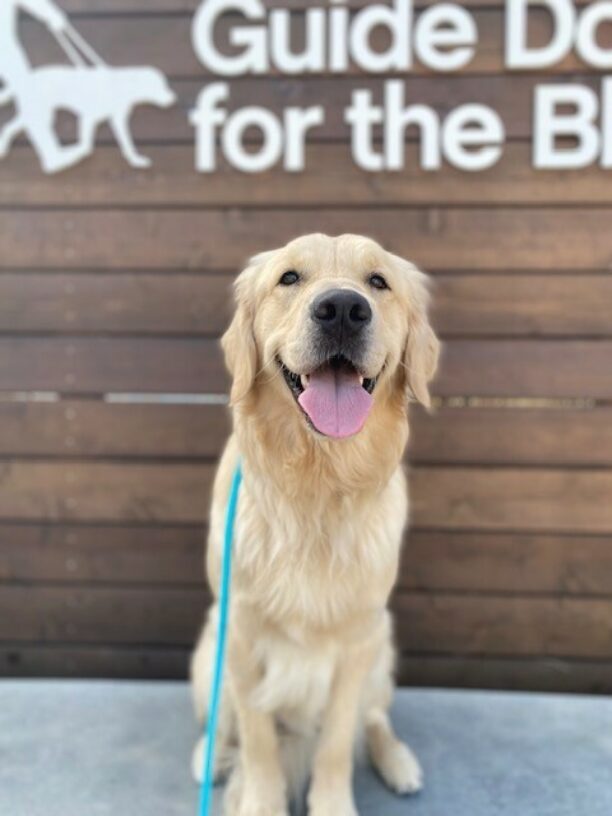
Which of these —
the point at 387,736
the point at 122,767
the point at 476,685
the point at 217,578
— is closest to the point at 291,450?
the point at 217,578

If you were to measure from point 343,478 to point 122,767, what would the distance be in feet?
3.97

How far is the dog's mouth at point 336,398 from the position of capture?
1489 millimetres

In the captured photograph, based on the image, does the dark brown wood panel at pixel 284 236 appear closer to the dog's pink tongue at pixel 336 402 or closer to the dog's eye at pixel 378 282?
the dog's eye at pixel 378 282

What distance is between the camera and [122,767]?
81.0 inches

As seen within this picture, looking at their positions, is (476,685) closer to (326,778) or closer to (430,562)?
(430,562)

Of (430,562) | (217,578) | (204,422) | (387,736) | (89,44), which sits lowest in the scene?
(387,736)

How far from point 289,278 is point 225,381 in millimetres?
915

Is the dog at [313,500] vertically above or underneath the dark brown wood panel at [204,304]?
underneath

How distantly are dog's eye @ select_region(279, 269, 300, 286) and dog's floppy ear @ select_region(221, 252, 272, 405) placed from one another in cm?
10

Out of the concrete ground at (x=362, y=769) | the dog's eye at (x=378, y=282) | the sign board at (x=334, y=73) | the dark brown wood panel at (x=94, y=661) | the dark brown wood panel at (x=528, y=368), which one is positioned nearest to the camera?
the dog's eye at (x=378, y=282)

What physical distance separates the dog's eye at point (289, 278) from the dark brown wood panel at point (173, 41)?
1.14 metres

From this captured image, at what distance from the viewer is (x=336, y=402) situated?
152 cm

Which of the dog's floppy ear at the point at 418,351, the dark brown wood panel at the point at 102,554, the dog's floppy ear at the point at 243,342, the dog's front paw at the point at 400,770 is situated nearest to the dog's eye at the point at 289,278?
the dog's floppy ear at the point at 243,342

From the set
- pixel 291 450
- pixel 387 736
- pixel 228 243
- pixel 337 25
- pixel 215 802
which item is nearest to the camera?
pixel 291 450
